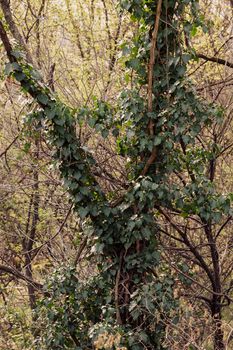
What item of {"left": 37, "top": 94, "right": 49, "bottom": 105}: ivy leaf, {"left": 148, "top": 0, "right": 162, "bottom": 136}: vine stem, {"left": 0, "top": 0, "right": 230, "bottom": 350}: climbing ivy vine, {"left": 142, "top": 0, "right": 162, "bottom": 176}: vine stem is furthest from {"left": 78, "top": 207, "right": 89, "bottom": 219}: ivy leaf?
{"left": 37, "top": 94, "right": 49, "bottom": 105}: ivy leaf

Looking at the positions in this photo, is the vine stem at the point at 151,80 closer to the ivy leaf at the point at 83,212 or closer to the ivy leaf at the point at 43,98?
the ivy leaf at the point at 83,212

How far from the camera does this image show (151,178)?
5125mm

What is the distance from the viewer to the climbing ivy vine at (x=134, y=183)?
491cm

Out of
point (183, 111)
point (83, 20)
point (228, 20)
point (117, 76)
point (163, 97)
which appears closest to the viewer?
point (183, 111)

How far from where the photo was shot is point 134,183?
5215 millimetres

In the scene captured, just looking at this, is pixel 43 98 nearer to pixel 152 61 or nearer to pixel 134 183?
pixel 152 61

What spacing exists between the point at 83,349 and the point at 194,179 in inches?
84.5

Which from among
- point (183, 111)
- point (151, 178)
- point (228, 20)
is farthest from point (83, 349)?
point (228, 20)

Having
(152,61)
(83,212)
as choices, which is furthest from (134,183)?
(152,61)

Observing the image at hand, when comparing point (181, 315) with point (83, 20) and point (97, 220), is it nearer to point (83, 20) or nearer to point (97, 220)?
point (97, 220)

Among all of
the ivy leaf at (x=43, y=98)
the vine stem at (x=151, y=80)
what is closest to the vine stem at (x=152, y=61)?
the vine stem at (x=151, y=80)

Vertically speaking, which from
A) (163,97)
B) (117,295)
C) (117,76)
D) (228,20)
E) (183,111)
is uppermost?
(228,20)

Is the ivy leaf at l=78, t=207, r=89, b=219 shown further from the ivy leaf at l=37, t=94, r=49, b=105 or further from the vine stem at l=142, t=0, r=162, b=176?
the ivy leaf at l=37, t=94, r=49, b=105

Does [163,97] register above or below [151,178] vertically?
above
